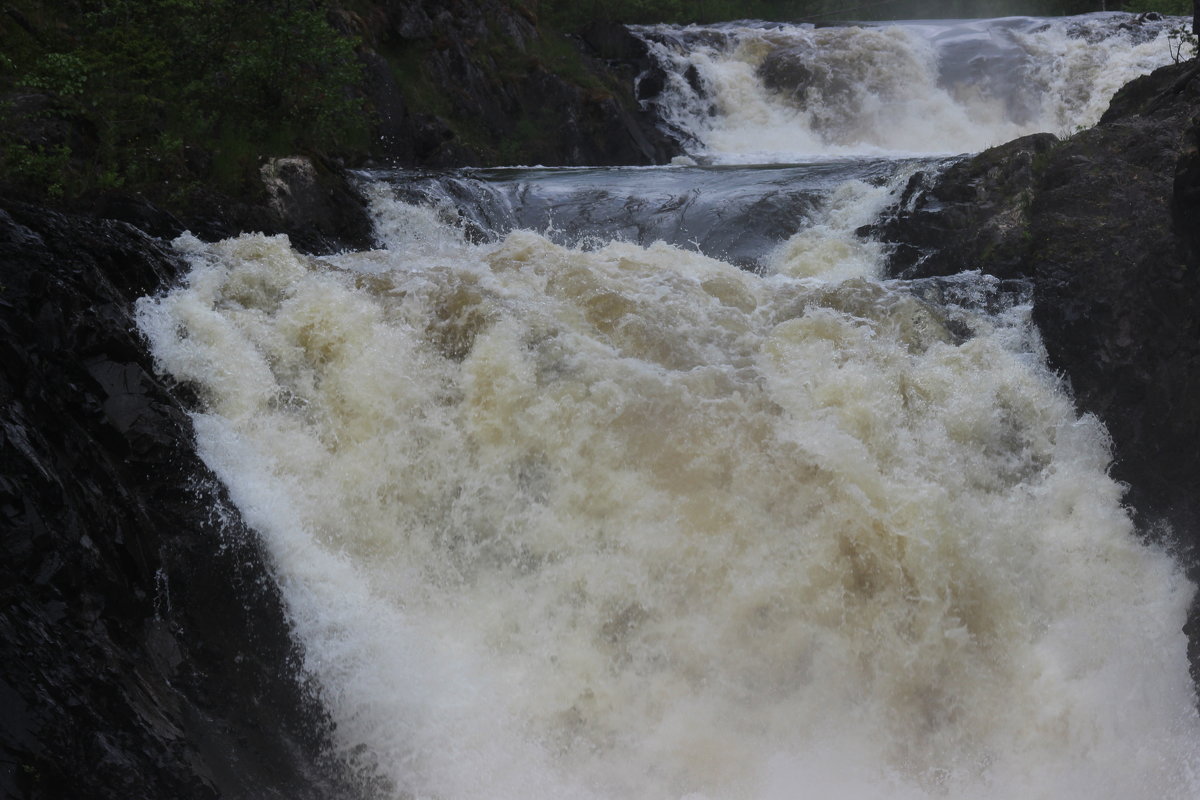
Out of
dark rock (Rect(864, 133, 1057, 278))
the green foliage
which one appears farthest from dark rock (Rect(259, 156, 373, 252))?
dark rock (Rect(864, 133, 1057, 278))

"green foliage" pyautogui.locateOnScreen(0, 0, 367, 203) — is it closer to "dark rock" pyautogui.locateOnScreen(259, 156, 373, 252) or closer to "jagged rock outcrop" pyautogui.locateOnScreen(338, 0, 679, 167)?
"dark rock" pyautogui.locateOnScreen(259, 156, 373, 252)

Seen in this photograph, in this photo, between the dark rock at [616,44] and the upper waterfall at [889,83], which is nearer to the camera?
the upper waterfall at [889,83]

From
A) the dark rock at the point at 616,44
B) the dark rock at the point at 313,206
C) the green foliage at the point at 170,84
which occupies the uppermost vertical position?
the green foliage at the point at 170,84

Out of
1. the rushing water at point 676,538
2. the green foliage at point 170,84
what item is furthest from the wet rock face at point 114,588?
the green foliage at point 170,84

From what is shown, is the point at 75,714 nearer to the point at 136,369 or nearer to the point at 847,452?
the point at 136,369

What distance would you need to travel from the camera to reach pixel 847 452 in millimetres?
6086

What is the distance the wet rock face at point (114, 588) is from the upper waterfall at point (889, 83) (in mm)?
11922

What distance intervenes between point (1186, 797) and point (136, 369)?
616 cm

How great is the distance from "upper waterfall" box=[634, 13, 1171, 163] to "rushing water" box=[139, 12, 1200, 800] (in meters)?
9.70

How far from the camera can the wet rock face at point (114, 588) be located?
396 centimetres

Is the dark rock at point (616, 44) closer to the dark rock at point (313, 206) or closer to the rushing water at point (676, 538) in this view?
the dark rock at point (313, 206)

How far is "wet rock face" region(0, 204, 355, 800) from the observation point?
3.96 meters

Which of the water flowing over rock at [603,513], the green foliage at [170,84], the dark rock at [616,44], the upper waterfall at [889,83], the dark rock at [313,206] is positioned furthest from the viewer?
the dark rock at [616,44]

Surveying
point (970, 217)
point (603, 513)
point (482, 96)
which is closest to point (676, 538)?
point (603, 513)
